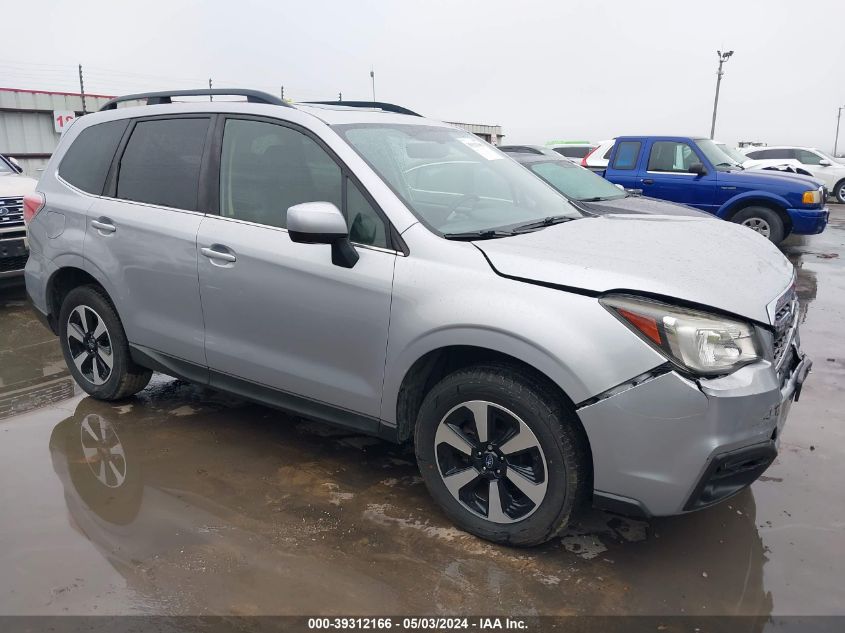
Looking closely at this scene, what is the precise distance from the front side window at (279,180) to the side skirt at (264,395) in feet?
2.68

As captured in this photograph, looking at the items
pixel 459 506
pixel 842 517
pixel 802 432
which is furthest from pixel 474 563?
pixel 802 432

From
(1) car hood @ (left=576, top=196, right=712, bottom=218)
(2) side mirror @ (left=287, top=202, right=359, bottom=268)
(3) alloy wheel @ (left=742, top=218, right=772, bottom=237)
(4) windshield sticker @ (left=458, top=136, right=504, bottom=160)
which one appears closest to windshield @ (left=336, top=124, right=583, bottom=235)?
(4) windshield sticker @ (left=458, top=136, right=504, bottom=160)

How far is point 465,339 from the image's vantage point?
2795 millimetres

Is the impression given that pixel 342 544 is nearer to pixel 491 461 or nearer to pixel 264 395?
pixel 491 461

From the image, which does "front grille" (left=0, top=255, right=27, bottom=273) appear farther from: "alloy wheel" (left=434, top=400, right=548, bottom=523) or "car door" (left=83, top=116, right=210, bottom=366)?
"alloy wheel" (left=434, top=400, right=548, bottom=523)

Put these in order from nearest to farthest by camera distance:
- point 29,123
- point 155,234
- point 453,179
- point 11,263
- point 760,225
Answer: point 453,179, point 155,234, point 11,263, point 760,225, point 29,123

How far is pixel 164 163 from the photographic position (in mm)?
3953

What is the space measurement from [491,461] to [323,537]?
0.81 meters

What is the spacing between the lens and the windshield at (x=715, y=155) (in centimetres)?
1066

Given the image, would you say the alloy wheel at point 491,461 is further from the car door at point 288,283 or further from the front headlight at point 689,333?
the front headlight at point 689,333

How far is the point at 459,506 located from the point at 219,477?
1322mm

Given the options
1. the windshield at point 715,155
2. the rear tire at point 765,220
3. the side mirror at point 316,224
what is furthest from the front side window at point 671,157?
the side mirror at point 316,224

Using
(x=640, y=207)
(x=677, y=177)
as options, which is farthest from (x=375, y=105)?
(x=677, y=177)

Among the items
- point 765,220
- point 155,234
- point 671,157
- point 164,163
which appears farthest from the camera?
point 671,157
